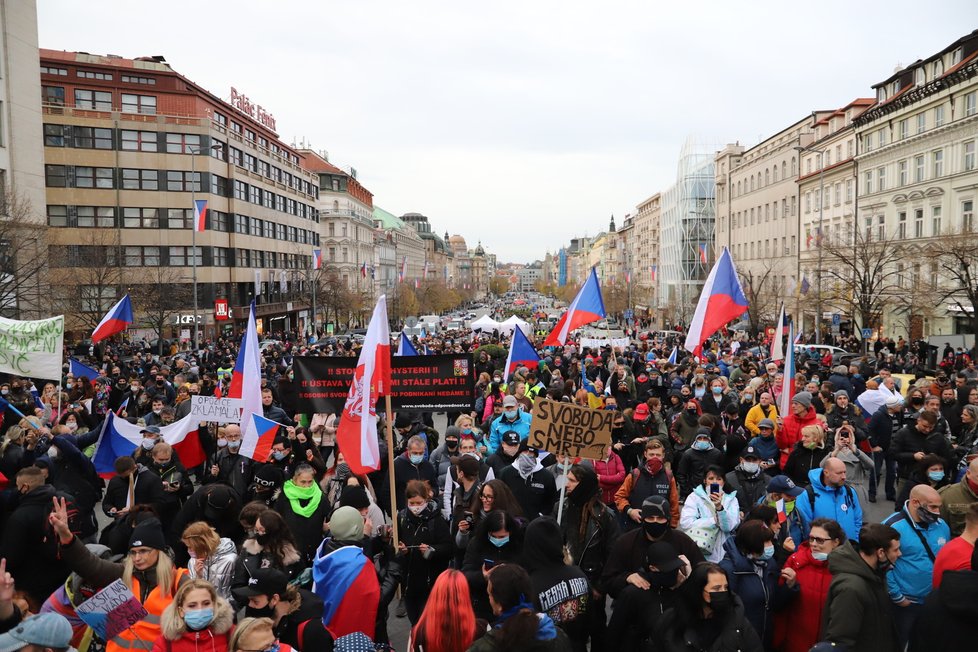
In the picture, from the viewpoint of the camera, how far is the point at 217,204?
169ft

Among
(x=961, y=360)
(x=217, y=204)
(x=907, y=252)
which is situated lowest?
(x=961, y=360)

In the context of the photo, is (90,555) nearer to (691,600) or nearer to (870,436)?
(691,600)

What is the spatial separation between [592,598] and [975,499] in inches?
123

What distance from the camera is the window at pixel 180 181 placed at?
49.2 m

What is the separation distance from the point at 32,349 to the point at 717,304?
11188 mm

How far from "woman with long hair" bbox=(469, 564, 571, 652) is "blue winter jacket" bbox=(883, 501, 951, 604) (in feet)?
8.67

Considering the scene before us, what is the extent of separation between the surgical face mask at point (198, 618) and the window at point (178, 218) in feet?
164

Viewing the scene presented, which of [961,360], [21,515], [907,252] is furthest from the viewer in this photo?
[907,252]

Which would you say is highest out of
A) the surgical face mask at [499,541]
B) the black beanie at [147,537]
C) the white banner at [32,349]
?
the white banner at [32,349]

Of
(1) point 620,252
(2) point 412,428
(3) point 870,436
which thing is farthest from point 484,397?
(1) point 620,252

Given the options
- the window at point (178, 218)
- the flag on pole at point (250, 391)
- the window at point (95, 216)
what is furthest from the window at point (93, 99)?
the flag on pole at point (250, 391)

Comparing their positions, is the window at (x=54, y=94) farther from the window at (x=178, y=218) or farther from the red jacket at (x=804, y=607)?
the red jacket at (x=804, y=607)

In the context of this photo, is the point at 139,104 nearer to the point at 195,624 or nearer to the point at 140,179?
the point at 140,179

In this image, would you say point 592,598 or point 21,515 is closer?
point 592,598
